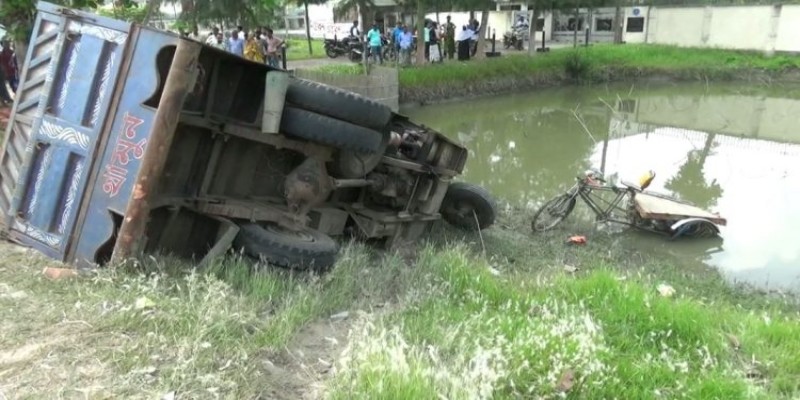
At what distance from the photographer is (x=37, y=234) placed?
442cm

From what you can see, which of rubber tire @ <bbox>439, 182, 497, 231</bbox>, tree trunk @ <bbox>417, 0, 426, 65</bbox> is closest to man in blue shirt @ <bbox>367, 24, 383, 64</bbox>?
tree trunk @ <bbox>417, 0, 426, 65</bbox>

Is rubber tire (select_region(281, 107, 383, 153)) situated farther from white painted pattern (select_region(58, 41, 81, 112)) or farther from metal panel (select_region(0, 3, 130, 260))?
white painted pattern (select_region(58, 41, 81, 112))

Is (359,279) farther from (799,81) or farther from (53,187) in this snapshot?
(799,81)

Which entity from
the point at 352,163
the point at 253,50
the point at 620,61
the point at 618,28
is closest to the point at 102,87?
the point at 352,163

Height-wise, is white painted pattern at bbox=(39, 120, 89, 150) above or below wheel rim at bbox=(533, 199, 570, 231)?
above

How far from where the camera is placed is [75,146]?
4.29 meters

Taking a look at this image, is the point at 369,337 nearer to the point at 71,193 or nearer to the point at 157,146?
the point at 157,146

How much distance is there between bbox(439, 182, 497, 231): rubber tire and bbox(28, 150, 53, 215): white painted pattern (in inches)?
168

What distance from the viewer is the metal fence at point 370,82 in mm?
15703

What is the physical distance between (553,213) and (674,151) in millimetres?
7119

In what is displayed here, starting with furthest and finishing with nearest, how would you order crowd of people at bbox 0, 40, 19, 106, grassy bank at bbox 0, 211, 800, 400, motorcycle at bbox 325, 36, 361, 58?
motorcycle at bbox 325, 36, 361, 58
crowd of people at bbox 0, 40, 19, 106
grassy bank at bbox 0, 211, 800, 400

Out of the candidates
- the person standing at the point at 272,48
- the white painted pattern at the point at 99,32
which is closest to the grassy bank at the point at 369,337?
the white painted pattern at the point at 99,32

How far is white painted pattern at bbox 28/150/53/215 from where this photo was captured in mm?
4425

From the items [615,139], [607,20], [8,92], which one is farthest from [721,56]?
[8,92]
